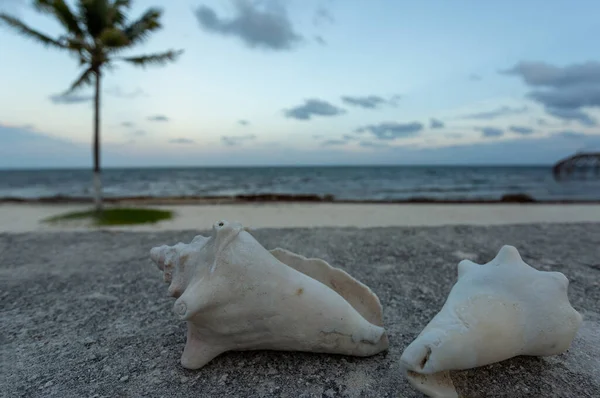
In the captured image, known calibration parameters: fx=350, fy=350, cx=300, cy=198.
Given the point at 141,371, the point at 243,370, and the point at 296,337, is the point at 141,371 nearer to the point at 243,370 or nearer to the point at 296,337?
the point at 243,370

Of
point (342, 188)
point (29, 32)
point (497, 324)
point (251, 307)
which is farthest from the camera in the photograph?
point (342, 188)

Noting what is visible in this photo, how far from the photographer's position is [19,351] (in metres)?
2.15

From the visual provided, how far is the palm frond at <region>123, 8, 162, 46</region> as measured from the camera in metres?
10.6

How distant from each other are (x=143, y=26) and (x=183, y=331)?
36.1 ft

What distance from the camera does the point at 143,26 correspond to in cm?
1061

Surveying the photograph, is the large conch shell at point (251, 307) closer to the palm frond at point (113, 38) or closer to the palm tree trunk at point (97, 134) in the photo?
the palm frond at point (113, 38)

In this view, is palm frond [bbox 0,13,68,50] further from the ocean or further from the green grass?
the ocean

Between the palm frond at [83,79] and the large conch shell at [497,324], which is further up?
the palm frond at [83,79]

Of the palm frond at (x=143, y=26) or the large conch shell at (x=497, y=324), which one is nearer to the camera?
the large conch shell at (x=497, y=324)

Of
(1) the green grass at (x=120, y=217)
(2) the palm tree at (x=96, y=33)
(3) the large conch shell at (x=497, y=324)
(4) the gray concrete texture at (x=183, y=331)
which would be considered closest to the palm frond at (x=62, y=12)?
(2) the palm tree at (x=96, y=33)

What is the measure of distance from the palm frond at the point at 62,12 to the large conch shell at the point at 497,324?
1179 centimetres

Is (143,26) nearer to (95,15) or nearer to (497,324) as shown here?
(95,15)

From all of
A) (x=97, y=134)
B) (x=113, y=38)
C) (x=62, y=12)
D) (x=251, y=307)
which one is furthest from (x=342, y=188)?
(x=251, y=307)

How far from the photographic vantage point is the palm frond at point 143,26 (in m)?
10.6
